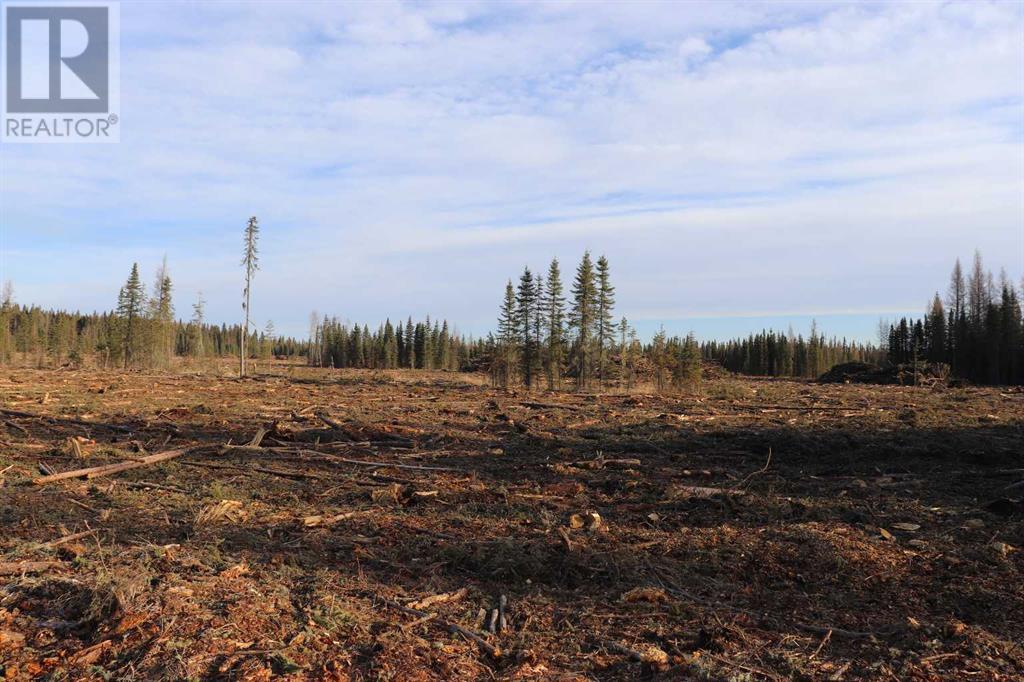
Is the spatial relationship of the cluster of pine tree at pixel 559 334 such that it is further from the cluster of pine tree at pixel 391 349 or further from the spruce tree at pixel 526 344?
the cluster of pine tree at pixel 391 349

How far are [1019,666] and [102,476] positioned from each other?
12608 millimetres

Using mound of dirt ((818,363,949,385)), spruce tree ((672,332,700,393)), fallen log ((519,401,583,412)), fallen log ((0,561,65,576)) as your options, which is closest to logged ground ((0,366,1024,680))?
fallen log ((0,561,65,576))

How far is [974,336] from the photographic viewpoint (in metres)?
67.6

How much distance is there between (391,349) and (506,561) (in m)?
89.6

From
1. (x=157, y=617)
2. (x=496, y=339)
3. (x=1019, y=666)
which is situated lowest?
(x=1019, y=666)

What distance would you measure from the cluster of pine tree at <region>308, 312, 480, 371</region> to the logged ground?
7206 cm

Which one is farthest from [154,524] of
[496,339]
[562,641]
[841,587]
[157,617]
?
[496,339]

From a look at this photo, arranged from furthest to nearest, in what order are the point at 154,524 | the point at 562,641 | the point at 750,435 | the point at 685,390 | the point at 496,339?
the point at 496,339, the point at 685,390, the point at 750,435, the point at 154,524, the point at 562,641

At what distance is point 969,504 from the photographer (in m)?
9.96

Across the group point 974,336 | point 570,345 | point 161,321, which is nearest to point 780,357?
point 974,336

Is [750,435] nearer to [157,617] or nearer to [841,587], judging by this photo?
[841,587]

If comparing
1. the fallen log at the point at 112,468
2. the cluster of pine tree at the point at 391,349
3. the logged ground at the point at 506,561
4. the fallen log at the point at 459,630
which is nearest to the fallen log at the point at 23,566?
the logged ground at the point at 506,561

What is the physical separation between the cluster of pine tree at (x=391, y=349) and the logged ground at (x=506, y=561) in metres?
72.1

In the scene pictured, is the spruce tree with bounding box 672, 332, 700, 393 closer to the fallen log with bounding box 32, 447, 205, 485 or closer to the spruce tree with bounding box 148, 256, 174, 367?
the fallen log with bounding box 32, 447, 205, 485
